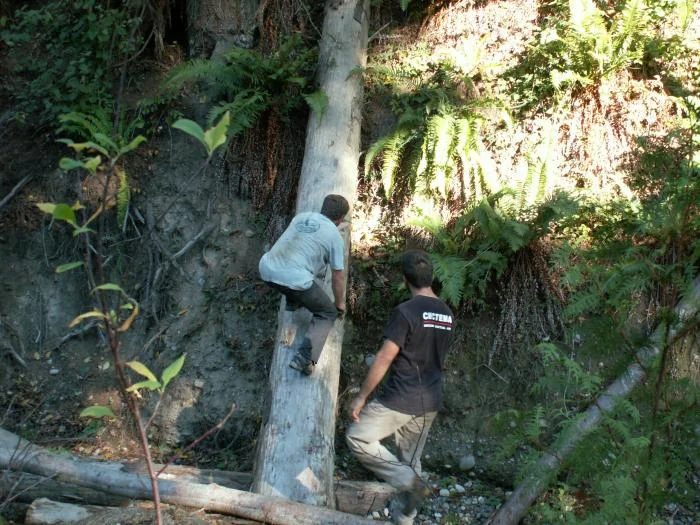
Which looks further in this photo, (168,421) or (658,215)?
(168,421)

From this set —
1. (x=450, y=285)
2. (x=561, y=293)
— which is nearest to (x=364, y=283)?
(x=450, y=285)

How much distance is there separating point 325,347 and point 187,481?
179 centimetres

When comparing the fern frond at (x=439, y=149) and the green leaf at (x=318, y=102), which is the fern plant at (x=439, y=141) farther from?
the green leaf at (x=318, y=102)

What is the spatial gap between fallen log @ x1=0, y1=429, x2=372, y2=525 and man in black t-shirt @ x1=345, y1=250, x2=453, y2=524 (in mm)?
803

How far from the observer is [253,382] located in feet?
25.9

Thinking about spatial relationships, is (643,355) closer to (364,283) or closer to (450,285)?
(450,285)

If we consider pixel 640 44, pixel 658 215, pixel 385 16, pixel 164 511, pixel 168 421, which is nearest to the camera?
pixel 658 215

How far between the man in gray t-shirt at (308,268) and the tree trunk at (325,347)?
28 cm

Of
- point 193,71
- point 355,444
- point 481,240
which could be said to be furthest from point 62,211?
point 193,71

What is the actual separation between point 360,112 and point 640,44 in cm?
345

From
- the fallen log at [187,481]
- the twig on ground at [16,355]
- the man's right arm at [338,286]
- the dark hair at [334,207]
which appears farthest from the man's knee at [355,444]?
the twig on ground at [16,355]

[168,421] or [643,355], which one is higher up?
[643,355]

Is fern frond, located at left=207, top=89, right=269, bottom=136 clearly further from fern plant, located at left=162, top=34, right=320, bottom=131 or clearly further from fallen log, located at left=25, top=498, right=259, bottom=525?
fallen log, located at left=25, top=498, right=259, bottom=525

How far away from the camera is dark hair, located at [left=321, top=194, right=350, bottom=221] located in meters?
6.62
